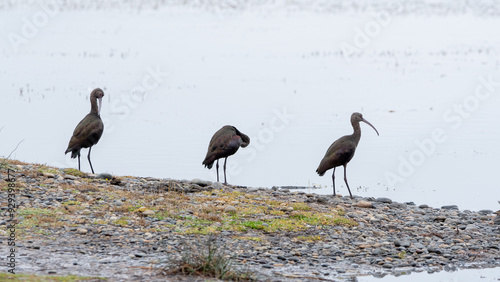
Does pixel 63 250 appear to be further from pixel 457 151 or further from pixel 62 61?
pixel 62 61

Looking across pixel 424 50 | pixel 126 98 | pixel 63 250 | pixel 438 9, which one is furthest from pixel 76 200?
pixel 438 9

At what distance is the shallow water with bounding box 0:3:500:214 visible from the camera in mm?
19047

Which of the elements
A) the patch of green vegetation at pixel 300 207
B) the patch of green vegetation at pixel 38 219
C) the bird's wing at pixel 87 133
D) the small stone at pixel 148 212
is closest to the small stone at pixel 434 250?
the patch of green vegetation at pixel 300 207

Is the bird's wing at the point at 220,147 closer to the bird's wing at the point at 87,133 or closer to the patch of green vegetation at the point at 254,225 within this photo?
the bird's wing at the point at 87,133

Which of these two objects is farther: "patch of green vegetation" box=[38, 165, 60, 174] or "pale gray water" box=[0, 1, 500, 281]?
"pale gray water" box=[0, 1, 500, 281]

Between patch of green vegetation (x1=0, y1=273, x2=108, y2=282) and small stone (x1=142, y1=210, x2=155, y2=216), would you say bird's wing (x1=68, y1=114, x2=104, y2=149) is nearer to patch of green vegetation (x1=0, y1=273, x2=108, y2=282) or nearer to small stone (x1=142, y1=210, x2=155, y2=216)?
small stone (x1=142, y1=210, x2=155, y2=216)

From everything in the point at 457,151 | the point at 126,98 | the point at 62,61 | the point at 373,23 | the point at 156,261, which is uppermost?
the point at 373,23

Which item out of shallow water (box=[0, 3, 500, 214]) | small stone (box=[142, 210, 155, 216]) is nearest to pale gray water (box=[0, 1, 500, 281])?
shallow water (box=[0, 3, 500, 214])

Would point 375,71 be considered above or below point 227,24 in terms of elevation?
below

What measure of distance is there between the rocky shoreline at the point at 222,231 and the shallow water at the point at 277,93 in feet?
11.3

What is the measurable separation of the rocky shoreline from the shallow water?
3.46 m

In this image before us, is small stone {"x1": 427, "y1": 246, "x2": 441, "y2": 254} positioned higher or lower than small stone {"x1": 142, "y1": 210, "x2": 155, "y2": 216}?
lower

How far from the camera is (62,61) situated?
34.9 meters

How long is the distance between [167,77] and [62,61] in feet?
20.3
